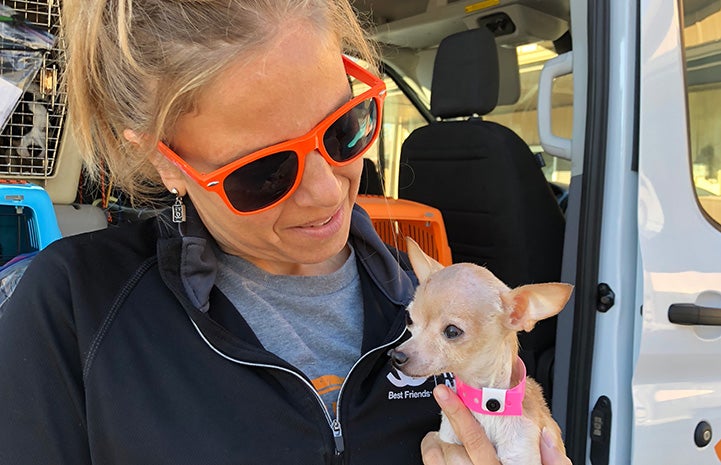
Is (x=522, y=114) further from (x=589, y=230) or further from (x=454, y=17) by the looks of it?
(x=589, y=230)

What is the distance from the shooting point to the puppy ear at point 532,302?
42.5 inches

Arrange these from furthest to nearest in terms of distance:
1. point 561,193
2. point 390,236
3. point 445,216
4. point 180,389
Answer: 1. point 561,193
2. point 445,216
3. point 390,236
4. point 180,389

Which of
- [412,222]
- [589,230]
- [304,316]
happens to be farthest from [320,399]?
[412,222]

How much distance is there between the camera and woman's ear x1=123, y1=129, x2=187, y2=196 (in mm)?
1055

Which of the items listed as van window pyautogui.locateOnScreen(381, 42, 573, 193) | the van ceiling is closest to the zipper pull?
van window pyautogui.locateOnScreen(381, 42, 573, 193)

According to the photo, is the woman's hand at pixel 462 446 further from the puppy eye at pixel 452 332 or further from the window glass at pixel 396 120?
the window glass at pixel 396 120

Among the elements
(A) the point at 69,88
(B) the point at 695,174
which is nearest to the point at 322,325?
(A) the point at 69,88

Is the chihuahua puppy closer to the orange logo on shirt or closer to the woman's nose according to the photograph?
the orange logo on shirt

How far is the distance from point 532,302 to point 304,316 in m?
0.43

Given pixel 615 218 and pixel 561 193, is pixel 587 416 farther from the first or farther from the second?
pixel 561 193

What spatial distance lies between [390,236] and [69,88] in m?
1.54

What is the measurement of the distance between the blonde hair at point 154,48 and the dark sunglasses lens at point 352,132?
0.14m

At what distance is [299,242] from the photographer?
1082 millimetres

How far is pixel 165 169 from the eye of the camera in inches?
43.5
